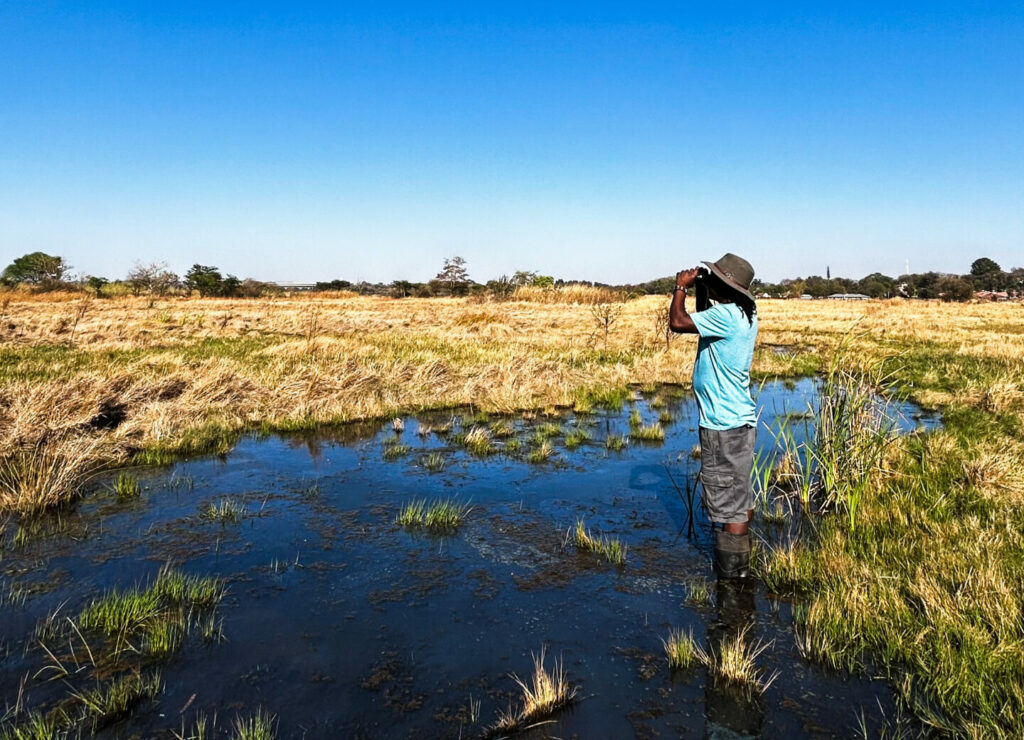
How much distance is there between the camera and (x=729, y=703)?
324 cm

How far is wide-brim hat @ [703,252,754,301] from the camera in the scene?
4437 mm

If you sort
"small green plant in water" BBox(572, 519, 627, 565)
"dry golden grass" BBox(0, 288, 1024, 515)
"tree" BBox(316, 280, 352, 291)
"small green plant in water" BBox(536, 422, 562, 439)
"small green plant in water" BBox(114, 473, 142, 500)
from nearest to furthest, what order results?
1. "small green plant in water" BBox(572, 519, 627, 565)
2. "small green plant in water" BBox(114, 473, 142, 500)
3. "dry golden grass" BBox(0, 288, 1024, 515)
4. "small green plant in water" BBox(536, 422, 562, 439)
5. "tree" BBox(316, 280, 352, 291)

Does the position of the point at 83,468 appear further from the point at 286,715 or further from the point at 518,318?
the point at 518,318

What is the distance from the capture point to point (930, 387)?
1259 cm

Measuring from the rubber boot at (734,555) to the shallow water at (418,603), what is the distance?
0.15 meters

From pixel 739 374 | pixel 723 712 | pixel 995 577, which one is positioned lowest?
pixel 723 712

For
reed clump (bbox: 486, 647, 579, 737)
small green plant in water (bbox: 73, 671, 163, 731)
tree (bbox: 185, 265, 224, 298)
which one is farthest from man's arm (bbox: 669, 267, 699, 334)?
tree (bbox: 185, 265, 224, 298)

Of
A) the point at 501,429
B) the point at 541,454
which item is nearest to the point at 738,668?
the point at 541,454

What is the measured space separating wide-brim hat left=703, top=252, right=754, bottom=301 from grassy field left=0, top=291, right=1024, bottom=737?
6.96 ft

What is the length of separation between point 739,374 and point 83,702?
453 centimetres

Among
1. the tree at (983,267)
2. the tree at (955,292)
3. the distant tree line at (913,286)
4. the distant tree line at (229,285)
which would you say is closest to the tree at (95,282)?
the distant tree line at (229,285)

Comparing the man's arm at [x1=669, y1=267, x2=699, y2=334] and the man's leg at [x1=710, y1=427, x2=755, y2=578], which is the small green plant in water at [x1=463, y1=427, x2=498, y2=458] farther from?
the man's arm at [x1=669, y1=267, x2=699, y2=334]

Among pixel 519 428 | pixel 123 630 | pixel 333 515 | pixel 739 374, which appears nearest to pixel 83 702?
pixel 123 630

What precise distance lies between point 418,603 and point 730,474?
2523 millimetres
